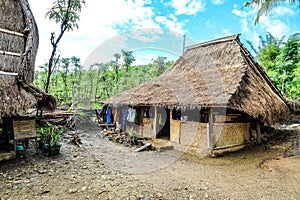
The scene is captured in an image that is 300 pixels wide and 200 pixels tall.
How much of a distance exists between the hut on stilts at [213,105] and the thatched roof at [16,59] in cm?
405

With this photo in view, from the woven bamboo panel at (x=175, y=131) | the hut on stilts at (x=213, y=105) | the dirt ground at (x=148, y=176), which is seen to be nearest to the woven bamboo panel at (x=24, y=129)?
the dirt ground at (x=148, y=176)

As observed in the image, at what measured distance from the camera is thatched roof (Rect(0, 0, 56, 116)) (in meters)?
4.83

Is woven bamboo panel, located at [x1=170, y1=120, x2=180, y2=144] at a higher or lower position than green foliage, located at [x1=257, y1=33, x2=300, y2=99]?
lower

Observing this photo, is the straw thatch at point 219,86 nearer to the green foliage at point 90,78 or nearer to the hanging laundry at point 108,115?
the hanging laundry at point 108,115

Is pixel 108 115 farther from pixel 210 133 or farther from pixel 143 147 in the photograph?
pixel 210 133

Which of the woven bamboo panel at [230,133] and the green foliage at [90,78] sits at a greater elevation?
the green foliage at [90,78]

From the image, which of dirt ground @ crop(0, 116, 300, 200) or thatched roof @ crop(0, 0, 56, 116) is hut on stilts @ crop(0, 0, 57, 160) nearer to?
thatched roof @ crop(0, 0, 56, 116)

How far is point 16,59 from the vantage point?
517cm

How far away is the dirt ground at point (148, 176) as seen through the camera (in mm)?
3666

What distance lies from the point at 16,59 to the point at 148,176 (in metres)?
4.46

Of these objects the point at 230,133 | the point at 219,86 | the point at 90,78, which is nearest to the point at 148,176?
the point at 230,133

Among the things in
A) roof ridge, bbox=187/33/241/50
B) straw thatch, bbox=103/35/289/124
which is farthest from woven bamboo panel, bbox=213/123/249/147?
roof ridge, bbox=187/33/241/50

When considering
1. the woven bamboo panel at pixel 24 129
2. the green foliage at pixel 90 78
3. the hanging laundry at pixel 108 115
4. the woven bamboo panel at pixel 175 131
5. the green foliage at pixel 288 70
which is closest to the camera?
the woven bamboo panel at pixel 24 129

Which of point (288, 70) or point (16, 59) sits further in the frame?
point (288, 70)
